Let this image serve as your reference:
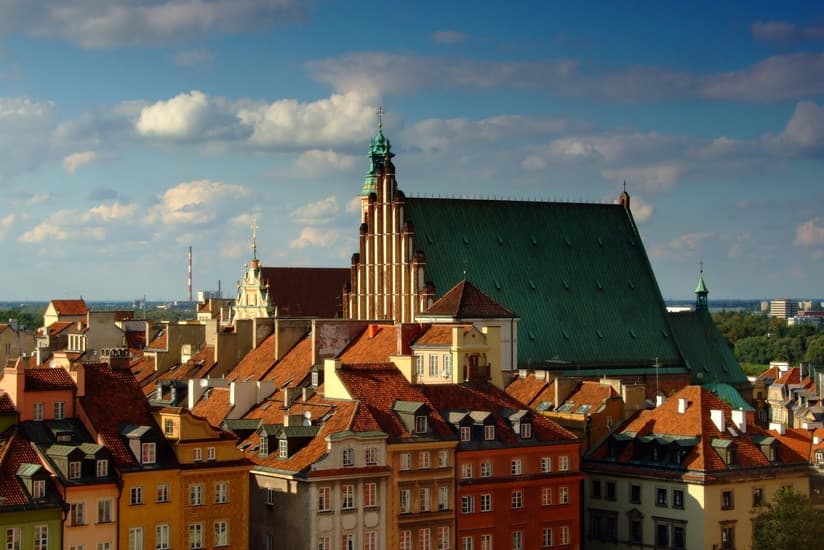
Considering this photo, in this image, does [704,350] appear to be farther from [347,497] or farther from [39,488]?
[39,488]

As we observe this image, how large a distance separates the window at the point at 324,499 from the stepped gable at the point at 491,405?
35.2 ft

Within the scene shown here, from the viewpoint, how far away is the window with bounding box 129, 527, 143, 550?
76438mm

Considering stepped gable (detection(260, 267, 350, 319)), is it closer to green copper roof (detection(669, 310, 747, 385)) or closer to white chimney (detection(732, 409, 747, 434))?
green copper roof (detection(669, 310, 747, 385))

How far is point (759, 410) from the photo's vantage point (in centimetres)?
14475

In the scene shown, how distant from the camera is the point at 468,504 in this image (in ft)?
287

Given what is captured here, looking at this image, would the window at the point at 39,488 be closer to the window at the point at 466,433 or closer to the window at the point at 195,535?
the window at the point at 195,535

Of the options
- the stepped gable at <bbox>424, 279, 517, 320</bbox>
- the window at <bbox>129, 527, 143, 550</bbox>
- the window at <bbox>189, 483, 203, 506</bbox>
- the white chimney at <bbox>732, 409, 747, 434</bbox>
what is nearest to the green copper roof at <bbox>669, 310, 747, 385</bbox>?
the stepped gable at <bbox>424, 279, 517, 320</bbox>

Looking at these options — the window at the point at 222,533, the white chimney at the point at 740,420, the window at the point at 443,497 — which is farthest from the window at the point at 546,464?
the window at the point at 222,533

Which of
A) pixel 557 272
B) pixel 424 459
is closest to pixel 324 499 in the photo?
pixel 424 459

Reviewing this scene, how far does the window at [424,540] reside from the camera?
85312 mm

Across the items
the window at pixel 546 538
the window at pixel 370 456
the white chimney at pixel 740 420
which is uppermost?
the white chimney at pixel 740 420

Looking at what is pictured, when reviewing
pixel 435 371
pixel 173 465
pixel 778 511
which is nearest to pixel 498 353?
pixel 435 371

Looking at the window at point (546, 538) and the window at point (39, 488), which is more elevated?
the window at point (39, 488)

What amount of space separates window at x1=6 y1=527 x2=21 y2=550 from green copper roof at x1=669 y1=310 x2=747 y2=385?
78.5 metres
